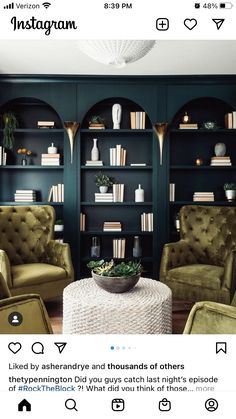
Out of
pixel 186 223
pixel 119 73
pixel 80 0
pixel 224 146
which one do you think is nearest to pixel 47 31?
pixel 80 0

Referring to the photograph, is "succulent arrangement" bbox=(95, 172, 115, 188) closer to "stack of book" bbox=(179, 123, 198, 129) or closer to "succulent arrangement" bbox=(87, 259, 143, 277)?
"stack of book" bbox=(179, 123, 198, 129)

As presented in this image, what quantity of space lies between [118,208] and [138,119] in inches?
36.2

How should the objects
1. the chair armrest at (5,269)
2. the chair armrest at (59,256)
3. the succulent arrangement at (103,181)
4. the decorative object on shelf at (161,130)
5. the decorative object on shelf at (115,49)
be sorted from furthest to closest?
the succulent arrangement at (103,181), the decorative object on shelf at (161,130), the chair armrest at (59,256), the chair armrest at (5,269), the decorative object on shelf at (115,49)

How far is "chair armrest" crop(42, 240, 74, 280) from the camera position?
9.16 feet

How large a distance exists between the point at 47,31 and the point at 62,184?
9.41 feet

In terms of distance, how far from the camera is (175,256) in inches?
113

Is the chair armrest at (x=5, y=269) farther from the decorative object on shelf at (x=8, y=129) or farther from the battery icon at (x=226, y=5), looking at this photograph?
the battery icon at (x=226, y=5)
